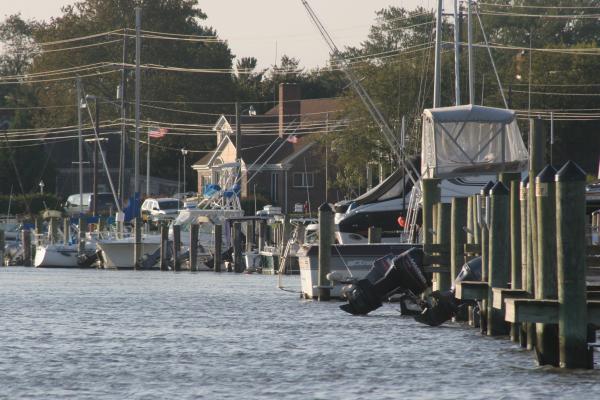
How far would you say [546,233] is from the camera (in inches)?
784

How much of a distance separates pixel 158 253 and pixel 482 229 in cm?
4546

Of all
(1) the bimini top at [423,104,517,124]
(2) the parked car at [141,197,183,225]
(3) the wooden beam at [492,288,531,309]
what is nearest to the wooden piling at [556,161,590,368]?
(3) the wooden beam at [492,288,531,309]

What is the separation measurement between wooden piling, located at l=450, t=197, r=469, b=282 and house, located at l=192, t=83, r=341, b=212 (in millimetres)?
68736

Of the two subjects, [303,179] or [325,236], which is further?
[303,179]

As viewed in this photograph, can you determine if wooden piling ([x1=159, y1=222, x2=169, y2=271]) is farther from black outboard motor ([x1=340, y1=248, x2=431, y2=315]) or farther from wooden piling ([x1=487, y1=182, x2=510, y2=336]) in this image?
wooden piling ([x1=487, y1=182, x2=510, y2=336])

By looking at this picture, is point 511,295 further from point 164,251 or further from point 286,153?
point 286,153

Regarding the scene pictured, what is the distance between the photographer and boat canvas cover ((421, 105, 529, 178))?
1516 inches

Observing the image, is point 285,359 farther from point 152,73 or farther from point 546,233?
point 152,73

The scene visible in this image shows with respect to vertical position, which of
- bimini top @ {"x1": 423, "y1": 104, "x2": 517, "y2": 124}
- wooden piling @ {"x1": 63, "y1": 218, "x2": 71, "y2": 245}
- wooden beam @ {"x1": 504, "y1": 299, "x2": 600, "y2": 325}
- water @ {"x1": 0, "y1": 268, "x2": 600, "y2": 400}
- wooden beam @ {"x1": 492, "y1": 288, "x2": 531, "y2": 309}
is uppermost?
bimini top @ {"x1": 423, "y1": 104, "x2": 517, "y2": 124}

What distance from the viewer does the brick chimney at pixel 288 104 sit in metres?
102

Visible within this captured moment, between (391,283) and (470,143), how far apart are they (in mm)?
9807

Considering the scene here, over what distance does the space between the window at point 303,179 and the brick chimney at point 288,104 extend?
3.33 meters

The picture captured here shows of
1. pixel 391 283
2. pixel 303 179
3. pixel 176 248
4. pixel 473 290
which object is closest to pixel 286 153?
pixel 303 179

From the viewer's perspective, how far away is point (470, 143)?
38938mm
